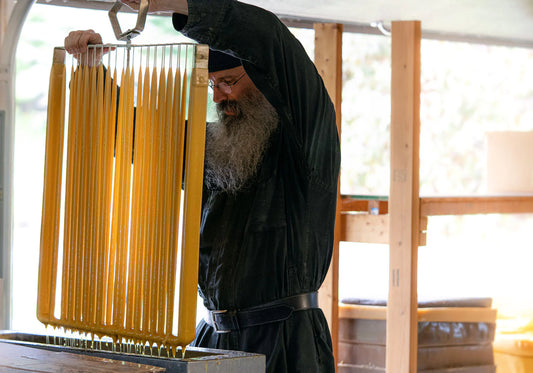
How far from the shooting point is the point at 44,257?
1.47 m

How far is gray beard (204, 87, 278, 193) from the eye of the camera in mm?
1839

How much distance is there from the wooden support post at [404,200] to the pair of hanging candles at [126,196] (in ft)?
5.50

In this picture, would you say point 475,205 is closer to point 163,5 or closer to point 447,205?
point 447,205

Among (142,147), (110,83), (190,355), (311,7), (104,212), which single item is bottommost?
(190,355)

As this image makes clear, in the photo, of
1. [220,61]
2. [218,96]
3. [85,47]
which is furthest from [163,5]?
[218,96]

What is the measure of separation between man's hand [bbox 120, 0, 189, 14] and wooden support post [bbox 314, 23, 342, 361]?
1698 millimetres

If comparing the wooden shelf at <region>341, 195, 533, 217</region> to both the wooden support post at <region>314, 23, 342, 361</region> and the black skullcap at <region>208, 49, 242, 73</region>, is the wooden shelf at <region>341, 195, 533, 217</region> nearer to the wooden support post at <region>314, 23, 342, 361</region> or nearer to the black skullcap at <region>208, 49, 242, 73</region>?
the wooden support post at <region>314, 23, 342, 361</region>

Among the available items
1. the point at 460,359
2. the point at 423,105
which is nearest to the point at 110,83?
the point at 460,359

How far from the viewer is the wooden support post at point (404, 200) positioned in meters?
2.89

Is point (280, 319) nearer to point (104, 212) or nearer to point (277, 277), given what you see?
point (277, 277)

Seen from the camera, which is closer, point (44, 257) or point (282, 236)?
point (44, 257)

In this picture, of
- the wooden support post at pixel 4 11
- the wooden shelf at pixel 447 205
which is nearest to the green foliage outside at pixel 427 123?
the wooden shelf at pixel 447 205

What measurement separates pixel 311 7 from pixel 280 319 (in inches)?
57.8

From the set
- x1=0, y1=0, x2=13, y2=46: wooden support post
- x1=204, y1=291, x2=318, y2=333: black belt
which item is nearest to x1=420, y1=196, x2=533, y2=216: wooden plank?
x1=204, y1=291, x2=318, y2=333: black belt
